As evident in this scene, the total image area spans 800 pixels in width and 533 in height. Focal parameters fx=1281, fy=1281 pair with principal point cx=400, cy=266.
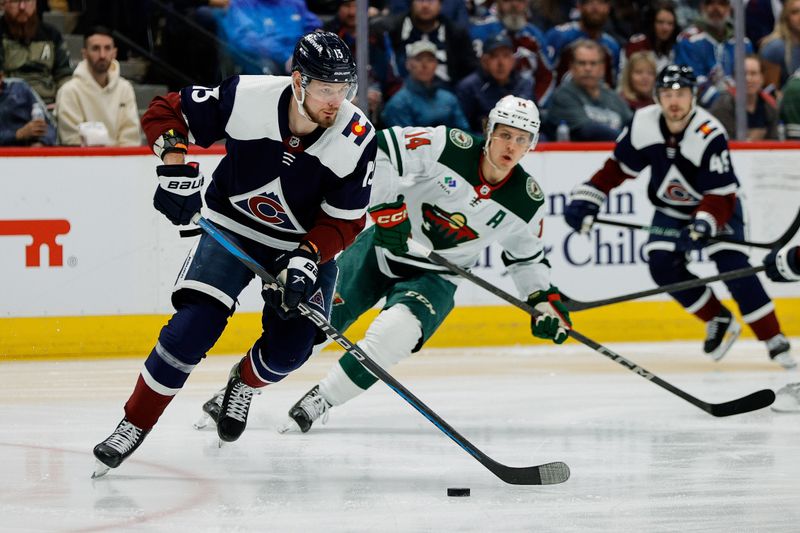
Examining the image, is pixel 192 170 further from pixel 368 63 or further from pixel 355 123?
pixel 368 63

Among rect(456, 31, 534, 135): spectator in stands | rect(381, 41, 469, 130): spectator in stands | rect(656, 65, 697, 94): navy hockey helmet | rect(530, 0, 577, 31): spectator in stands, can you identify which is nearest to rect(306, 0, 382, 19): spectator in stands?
rect(381, 41, 469, 130): spectator in stands

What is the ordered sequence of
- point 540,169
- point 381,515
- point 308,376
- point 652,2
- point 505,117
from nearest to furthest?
point 381,515
point 505,117
point 308,376
point 540,169
point 652,2

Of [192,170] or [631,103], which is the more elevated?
[192,170]

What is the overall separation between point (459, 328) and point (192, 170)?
3115 millimetres

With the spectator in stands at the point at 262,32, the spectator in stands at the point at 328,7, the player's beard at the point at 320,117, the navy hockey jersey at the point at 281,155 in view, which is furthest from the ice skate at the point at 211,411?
the spectator in stands at the point at 328,7

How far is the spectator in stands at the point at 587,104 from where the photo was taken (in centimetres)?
638

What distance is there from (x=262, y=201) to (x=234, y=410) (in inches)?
23.0

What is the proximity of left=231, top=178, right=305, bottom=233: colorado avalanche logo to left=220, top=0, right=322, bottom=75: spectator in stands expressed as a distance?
2.59m

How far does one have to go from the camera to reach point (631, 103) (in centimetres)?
684

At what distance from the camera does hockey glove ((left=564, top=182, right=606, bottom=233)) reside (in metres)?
5.50

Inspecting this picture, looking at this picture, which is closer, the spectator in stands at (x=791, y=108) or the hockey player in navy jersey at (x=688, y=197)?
the hockey player in navy jersey at (x=688, y=197)

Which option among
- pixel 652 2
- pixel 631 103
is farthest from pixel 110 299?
pixel 652 2

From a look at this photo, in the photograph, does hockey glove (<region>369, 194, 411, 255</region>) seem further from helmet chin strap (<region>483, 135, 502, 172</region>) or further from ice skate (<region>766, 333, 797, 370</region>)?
ice skate (<region>766, 333, 797, 370</region>)

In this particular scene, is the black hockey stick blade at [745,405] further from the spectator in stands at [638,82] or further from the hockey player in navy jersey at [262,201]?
the spectator in stands at [638,82]
